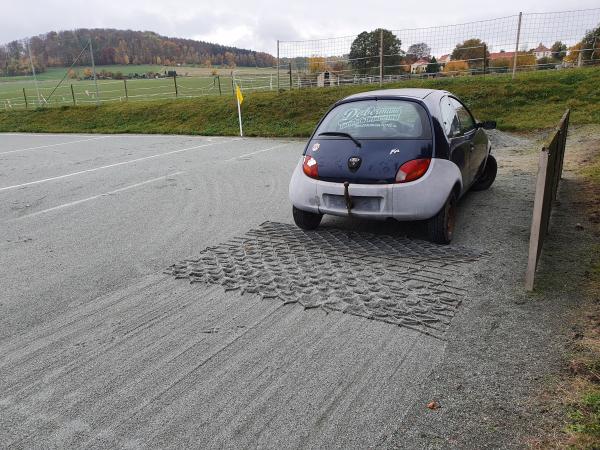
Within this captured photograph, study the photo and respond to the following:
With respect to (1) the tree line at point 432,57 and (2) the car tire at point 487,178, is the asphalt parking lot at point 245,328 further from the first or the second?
(1) the tree line at point 432,57

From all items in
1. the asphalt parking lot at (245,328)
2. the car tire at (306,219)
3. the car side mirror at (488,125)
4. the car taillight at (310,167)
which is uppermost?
the car side mirror at (488,125)

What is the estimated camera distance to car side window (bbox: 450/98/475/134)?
583 centimetres

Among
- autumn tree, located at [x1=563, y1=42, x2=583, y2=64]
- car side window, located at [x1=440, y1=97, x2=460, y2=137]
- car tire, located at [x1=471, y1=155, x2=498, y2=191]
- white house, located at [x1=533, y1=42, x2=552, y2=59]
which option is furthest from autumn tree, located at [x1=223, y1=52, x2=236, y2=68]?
car side window, located at [x1=440, y1=97, x2=460, y2=137]

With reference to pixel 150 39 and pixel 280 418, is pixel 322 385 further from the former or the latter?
pixel 150 39

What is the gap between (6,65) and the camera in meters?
66.3

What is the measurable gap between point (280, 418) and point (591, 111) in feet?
48.9

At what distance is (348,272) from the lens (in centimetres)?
418

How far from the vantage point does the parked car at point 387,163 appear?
15.1ft

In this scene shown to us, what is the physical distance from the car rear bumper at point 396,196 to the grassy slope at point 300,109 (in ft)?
34.0

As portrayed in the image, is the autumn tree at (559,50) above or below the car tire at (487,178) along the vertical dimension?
above

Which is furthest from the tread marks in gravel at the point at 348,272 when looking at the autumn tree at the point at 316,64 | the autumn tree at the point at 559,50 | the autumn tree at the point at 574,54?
the autumn tree at the point at 574,54

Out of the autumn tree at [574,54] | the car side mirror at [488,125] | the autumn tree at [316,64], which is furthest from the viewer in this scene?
the autumn tree at [316,64]

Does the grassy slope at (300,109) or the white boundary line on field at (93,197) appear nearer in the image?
the white boundary line on field at (93,197)

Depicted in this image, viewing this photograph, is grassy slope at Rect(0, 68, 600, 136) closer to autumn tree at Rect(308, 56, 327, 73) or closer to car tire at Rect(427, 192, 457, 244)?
autumn tree at Rect(308, 56, 327, 73)
